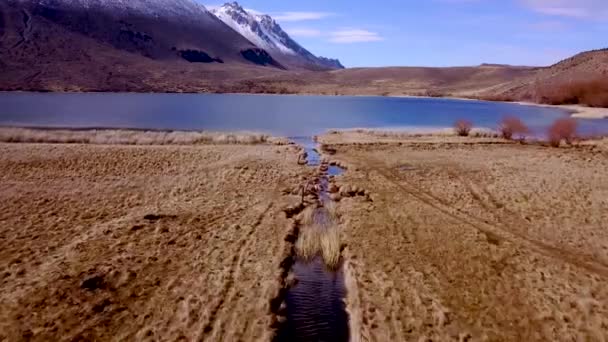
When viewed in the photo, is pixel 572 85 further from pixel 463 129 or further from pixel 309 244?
pixel 309 244

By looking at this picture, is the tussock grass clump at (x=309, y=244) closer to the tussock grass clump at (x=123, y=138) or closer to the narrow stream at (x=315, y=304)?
the narrow stream at (x=315, y=304)

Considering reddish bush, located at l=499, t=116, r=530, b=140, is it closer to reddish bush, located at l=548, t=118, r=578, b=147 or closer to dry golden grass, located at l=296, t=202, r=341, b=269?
reddish bush, located at l=548, t=118, r=578, b=147

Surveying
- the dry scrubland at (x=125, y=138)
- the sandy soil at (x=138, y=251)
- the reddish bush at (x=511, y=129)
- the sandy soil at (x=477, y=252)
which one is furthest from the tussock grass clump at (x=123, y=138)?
the reddish bush at (x=511, y=129)

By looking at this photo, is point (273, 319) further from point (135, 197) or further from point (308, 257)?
point (135, 197)

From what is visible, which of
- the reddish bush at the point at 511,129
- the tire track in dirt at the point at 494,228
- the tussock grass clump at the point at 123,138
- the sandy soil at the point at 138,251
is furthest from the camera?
the reddish bush at the point at 511,129

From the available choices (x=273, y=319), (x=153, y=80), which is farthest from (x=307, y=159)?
(x=153, y=80)

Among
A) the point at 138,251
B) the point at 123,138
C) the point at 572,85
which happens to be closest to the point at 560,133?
the point at 123,138
